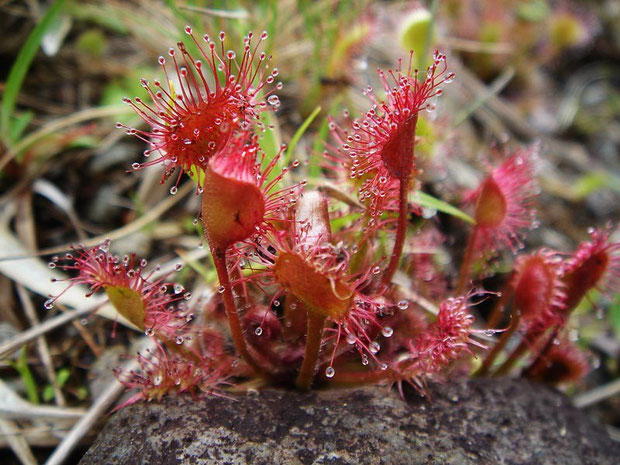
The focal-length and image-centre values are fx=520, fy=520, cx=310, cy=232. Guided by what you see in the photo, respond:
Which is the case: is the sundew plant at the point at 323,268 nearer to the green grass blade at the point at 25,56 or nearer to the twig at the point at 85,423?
the twig at the point at 85,423

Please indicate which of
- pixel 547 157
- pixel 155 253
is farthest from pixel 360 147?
pixel 547 157

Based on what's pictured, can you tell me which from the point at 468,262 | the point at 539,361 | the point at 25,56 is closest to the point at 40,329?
the point at 25,56

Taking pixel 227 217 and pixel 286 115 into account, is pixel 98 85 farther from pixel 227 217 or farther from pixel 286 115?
pixel 227 217

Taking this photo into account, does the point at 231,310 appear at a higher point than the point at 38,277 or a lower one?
higher

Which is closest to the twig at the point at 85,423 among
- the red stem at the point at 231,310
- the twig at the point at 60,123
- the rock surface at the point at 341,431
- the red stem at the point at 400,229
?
the rock surface at the point at 341,431

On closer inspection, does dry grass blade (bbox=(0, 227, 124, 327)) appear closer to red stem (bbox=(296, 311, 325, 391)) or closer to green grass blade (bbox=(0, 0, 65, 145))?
green grass blade (bbox=(0, 0, 65, 145))

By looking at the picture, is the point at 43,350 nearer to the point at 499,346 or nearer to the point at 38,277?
the point at 38,277
